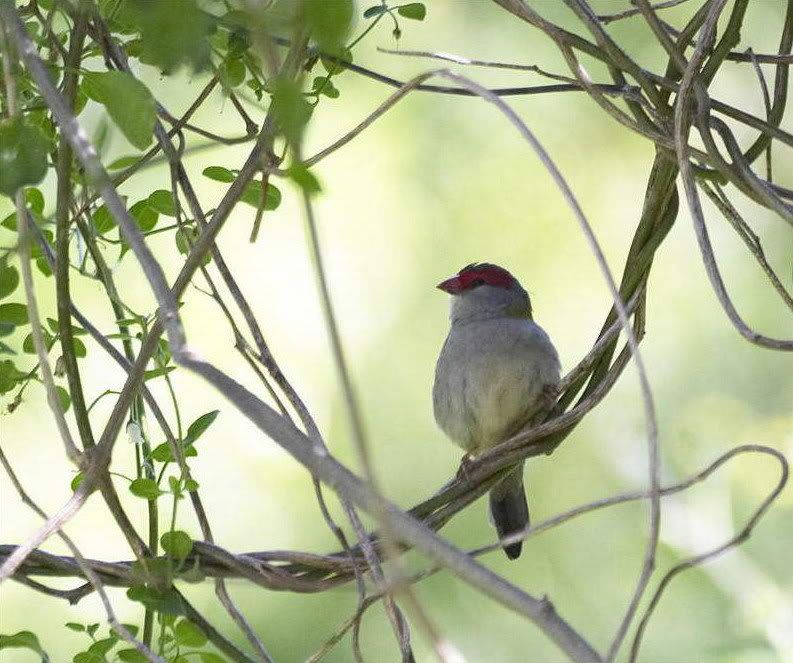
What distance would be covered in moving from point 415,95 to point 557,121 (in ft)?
2.56

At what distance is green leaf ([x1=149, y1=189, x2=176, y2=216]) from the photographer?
2121 millimetres

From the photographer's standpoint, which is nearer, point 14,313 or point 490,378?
point 14,313

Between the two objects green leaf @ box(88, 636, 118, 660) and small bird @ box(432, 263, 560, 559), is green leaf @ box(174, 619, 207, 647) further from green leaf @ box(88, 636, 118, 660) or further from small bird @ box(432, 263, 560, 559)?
small bird @ box(432, 263, 560, 559)

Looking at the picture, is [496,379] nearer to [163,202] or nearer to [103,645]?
[163,202]

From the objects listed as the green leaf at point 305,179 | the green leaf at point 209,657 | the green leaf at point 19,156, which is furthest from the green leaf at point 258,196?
the green leaf at point 305,179

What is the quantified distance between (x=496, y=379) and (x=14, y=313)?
1894 millimetres

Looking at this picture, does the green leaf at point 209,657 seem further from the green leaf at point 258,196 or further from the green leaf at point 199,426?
the green leaf at point 258,196

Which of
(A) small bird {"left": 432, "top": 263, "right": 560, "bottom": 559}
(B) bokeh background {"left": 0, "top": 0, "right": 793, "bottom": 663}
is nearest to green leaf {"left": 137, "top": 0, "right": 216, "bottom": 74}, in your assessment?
(A) small bird {"left": 432, "top": 263, "right": 560, "bottom": 559}

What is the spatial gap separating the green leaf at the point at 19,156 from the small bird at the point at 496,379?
→ 2.13m

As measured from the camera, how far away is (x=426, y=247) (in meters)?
6.70

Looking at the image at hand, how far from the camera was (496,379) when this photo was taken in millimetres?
3658

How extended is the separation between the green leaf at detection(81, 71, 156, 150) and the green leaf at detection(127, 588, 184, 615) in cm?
70

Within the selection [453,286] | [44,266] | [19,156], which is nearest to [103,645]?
[44,266]

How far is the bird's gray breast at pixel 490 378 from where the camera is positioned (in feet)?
11.9
